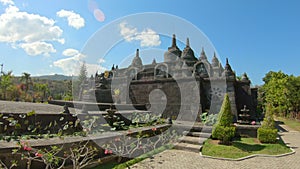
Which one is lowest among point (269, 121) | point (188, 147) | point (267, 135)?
point (188, 147)

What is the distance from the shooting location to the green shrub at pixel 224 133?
824 cm

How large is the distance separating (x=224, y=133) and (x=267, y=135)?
2.19 meters

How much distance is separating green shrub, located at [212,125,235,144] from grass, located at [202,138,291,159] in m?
0.33

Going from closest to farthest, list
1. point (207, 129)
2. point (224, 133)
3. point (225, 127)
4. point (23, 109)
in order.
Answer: point (23, 109) → point (224, 133) → point (225, 127) → point (207, 129)

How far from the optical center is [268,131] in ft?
28.5

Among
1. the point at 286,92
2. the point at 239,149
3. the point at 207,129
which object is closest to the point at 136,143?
the point at 207,129

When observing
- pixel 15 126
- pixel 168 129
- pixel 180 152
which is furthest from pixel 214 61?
pixel 15 126

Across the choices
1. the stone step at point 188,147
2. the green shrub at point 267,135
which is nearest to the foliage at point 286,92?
the green shrub at point 267,135

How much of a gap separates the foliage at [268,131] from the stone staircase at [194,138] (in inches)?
91.4

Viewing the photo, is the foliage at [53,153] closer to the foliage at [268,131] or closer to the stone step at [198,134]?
the stone step at [198,134]

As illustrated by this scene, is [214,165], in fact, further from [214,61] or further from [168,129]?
[214,61]

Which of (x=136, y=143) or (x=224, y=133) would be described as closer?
(x=136, y=143)

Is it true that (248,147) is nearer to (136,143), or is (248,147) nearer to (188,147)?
(188,147)

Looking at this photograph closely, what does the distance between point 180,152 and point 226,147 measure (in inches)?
78.0
